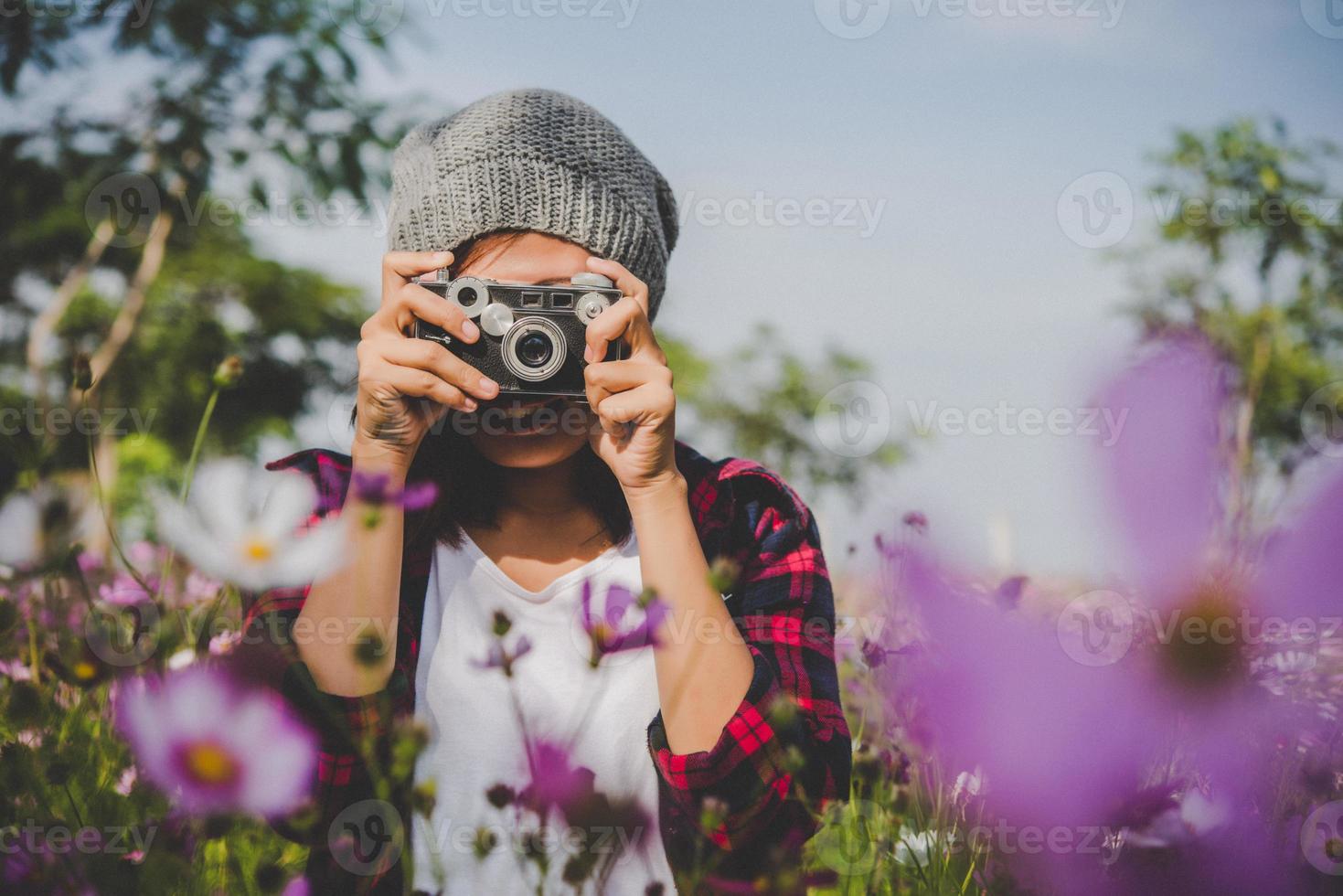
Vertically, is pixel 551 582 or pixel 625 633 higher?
pixel 625 633

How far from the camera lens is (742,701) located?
857 millimetres

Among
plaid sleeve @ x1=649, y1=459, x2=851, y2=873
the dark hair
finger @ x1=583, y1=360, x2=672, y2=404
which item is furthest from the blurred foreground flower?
the dark hair

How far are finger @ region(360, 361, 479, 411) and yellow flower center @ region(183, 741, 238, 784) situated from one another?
0.53 meters

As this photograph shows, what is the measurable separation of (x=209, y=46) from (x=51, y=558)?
6.27ft

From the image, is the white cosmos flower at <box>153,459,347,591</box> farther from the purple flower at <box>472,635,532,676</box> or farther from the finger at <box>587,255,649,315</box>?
the finger at <box>587,255,649,315</box>

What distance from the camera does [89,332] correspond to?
6129mm

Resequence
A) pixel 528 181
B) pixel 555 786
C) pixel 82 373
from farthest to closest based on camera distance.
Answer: pixel 528 181
pixel 82 373
pixel 555 786

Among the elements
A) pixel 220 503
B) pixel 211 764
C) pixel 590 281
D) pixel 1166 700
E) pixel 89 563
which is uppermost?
pixel 1166 700

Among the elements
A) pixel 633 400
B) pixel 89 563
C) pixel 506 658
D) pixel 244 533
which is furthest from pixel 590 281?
pixel 89 563

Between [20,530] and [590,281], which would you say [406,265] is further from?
[20,530]

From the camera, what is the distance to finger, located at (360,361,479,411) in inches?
35.3

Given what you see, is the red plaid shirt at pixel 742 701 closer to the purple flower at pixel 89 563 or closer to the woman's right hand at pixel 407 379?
the woman's right hand at pixel 407 379

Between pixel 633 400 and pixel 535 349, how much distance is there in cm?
13

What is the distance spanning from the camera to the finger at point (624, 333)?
3.10ft
